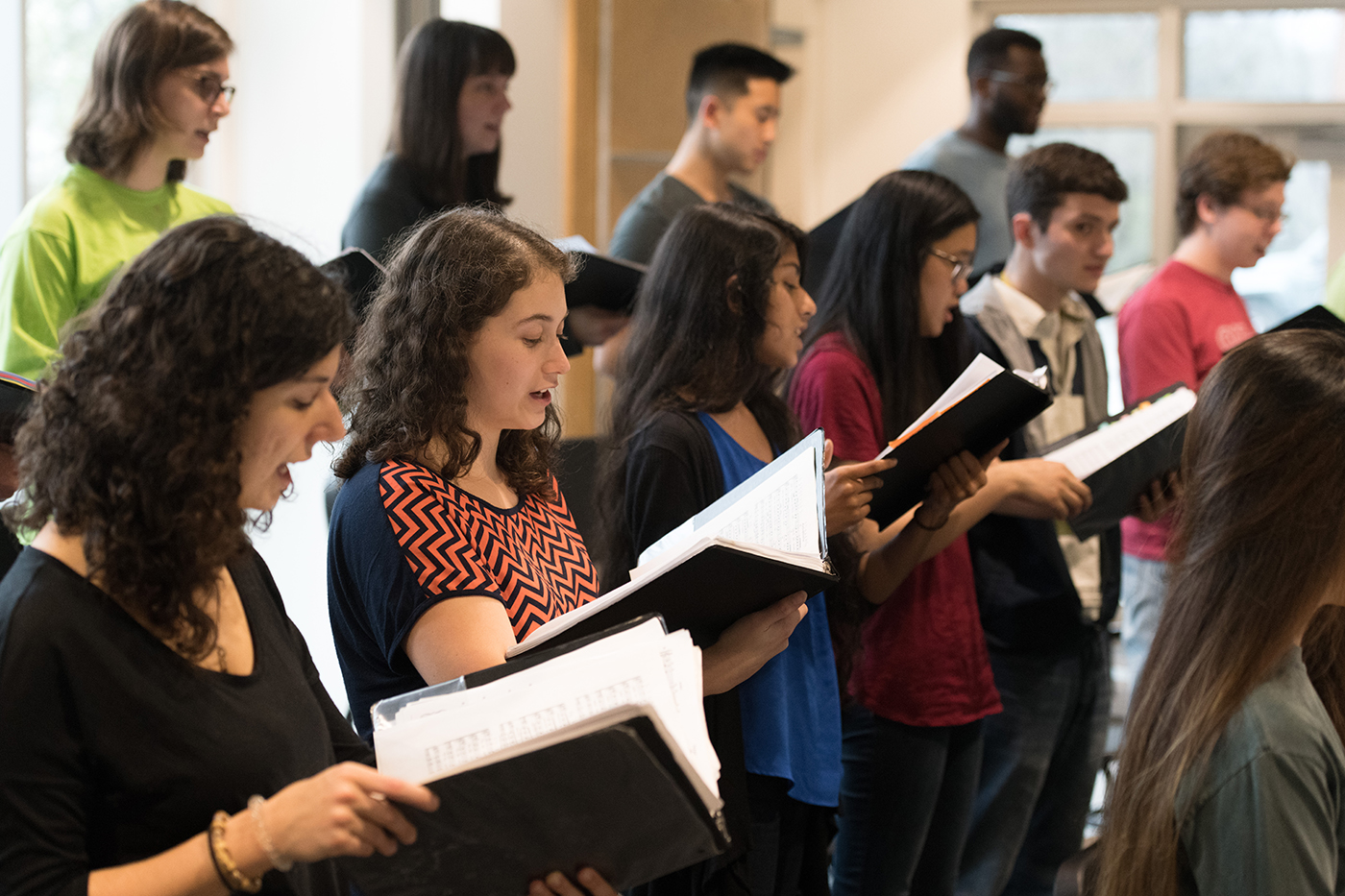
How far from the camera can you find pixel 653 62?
438 cm

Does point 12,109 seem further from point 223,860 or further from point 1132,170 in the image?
point 1132,170

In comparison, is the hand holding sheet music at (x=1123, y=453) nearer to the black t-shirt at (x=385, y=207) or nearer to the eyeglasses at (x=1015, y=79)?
the black t-shirt at (x=385, y=207)

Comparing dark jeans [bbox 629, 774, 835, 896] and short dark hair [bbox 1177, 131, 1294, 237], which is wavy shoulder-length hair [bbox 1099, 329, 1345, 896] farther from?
short dark hair [bbox 1177, 131, 1294, 237]

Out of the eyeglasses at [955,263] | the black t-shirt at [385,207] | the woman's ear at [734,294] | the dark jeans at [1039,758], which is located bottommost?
the dark jeans at [1039,758]

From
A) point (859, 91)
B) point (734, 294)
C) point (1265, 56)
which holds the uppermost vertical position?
point (1265, 56)

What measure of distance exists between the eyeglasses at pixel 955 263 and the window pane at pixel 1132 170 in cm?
361

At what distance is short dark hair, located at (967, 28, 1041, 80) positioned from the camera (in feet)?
12.1

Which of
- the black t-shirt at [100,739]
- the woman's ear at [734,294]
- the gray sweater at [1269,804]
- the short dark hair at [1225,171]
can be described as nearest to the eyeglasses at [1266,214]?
the short dark hair at [1225,171]

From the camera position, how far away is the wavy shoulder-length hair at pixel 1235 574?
4.15ft

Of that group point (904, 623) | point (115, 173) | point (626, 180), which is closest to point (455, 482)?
point (904, 623)

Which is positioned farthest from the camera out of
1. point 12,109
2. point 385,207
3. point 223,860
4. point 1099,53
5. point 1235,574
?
point 1099,53

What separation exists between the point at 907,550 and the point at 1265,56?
14.9 feet

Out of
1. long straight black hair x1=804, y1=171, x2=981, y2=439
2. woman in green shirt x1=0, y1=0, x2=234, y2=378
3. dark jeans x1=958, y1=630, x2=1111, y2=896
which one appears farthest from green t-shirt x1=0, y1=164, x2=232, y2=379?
dark jeans x1=958, y1=630, x2=1111, y2=896

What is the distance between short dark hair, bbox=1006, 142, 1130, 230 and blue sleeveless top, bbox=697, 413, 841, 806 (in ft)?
3.88
